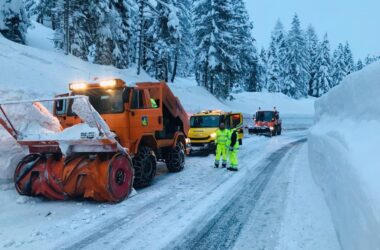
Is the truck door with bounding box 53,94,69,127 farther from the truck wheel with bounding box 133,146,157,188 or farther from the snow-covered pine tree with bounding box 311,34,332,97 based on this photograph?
the snow-covered pine tree with bounding box 311,34,332,97

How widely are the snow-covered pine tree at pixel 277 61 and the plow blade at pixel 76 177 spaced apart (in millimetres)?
69039

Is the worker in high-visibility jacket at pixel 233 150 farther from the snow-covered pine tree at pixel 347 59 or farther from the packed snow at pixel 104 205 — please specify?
the snow-covered pine tree at pixel 347 59

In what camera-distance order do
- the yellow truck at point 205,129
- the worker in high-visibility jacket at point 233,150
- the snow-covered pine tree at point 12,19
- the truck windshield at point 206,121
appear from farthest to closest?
1. the snow-covered pine tree at point 12,19
2. the truck windshield at point 206,121
3. the yellow truck at point 205,129
4. the worker in high-visibility jacket at point 233,150

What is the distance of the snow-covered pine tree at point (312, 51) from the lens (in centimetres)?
8375

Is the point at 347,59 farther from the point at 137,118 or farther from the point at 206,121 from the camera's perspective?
the point at 137,118

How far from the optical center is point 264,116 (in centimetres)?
3062

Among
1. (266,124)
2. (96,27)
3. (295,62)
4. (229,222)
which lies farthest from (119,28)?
(295,62)

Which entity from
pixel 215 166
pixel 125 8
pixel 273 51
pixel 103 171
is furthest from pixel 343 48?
pixel 103 171

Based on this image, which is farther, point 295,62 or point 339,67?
point 339,67

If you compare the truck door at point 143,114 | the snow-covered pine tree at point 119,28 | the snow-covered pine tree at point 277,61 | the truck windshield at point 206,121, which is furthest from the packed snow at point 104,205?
the snow-covered pine tree at point 277,61

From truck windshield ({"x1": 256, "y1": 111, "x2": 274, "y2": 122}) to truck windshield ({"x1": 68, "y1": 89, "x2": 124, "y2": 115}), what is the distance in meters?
22.3

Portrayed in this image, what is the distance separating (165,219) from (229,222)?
113 centimetres

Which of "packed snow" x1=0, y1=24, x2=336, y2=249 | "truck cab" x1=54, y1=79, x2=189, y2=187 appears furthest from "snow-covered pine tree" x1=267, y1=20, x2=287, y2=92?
"truck cab" x1=54, y1=79, x2=189, y2=187

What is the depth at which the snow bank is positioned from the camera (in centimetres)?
353
